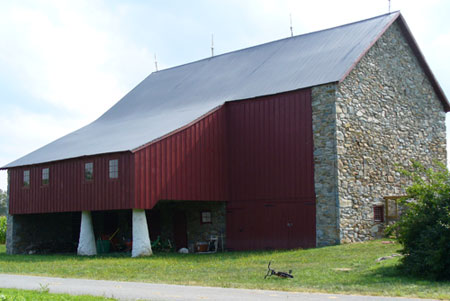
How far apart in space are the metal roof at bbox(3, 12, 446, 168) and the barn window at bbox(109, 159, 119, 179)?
1.56ft

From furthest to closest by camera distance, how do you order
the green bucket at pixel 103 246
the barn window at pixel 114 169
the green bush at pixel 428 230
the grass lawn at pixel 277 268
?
the green bucket at pixel 103 246, the barn window at pixel 114 169, the green bush at pixel 428 230, the grass lawn at pixel 277 268

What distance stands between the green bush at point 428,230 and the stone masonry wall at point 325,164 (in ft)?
23.2

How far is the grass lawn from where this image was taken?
13.1 metres

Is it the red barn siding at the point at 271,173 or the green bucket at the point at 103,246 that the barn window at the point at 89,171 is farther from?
the red barn siding at the point at 271,173

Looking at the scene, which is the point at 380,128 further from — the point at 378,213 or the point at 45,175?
the point at 45,175

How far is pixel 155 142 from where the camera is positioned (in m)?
23.4

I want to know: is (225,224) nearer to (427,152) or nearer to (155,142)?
(155,142)

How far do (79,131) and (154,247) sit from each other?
9.46 metres

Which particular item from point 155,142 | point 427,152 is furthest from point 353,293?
point 427,152

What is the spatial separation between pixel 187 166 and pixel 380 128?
28.1ft

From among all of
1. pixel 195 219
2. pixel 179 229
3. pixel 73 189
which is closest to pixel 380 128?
pixel 195 219

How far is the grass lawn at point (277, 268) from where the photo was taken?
13.1m

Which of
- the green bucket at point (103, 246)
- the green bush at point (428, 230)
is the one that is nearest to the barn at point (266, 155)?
the green bucket at point (103, 246)

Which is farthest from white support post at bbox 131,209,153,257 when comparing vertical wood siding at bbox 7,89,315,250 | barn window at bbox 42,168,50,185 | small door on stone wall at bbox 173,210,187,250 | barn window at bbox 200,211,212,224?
barn window at bbox 42,168,50,185
